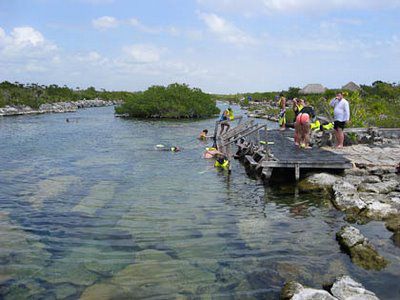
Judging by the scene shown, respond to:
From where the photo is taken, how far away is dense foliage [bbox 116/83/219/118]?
57438 mm

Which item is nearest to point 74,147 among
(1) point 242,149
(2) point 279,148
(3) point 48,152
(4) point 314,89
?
(3) point 48,152

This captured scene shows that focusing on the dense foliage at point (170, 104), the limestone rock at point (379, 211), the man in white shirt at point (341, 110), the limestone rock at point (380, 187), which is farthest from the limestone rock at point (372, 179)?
the dense foliage at point (170, 104)

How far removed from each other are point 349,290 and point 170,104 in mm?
51499

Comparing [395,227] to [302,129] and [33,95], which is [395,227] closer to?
[302,129]

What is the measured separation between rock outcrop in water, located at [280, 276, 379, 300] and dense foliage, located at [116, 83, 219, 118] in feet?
166

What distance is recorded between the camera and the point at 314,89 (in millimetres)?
69250

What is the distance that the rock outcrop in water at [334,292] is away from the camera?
254 inches

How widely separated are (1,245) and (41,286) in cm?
273

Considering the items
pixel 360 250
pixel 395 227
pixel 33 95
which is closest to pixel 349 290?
pixel 360 250

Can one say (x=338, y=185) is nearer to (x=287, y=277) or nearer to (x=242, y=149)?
(x=287, y=277)

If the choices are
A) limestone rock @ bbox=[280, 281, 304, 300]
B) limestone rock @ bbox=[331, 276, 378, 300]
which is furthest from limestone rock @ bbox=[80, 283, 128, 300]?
limestone rock @ bbox=[331, 276, 378, 300]

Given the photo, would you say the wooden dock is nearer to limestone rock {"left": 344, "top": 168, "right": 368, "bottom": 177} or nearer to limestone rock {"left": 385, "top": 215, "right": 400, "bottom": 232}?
limestone rock {"left": 344, "top": 168, "right": 368, "bottom": 177}

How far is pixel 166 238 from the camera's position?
32.6 ft

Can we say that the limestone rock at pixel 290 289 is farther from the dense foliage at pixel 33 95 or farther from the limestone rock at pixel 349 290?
the dense foliage at pixel 33 95
